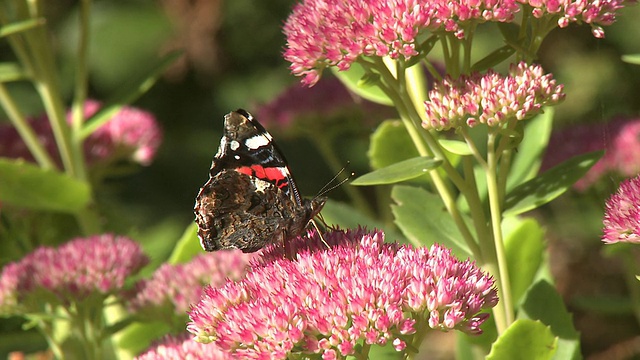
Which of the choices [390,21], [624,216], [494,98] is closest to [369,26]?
[390,21]

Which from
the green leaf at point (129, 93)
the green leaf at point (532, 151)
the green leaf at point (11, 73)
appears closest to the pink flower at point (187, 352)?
the green leaf at point (532, 151)

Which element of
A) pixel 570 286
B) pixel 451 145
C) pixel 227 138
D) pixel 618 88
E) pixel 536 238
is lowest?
pixel 570 286

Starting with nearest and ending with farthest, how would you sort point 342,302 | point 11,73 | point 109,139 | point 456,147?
point 342,302 < point 456,147 < point 11,73 < point 109,139

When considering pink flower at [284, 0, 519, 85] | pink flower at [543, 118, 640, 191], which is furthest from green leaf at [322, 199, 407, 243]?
pink flower at [543, 118, 640, 191]

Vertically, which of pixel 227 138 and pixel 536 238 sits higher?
pixel 227 138

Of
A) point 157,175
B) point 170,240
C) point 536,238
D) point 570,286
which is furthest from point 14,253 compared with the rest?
point 570,286

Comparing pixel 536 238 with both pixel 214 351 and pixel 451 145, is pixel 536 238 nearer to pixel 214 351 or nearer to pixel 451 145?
pixel 451 145

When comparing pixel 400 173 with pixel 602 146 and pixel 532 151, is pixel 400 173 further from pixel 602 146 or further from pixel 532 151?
pixel 602 146
